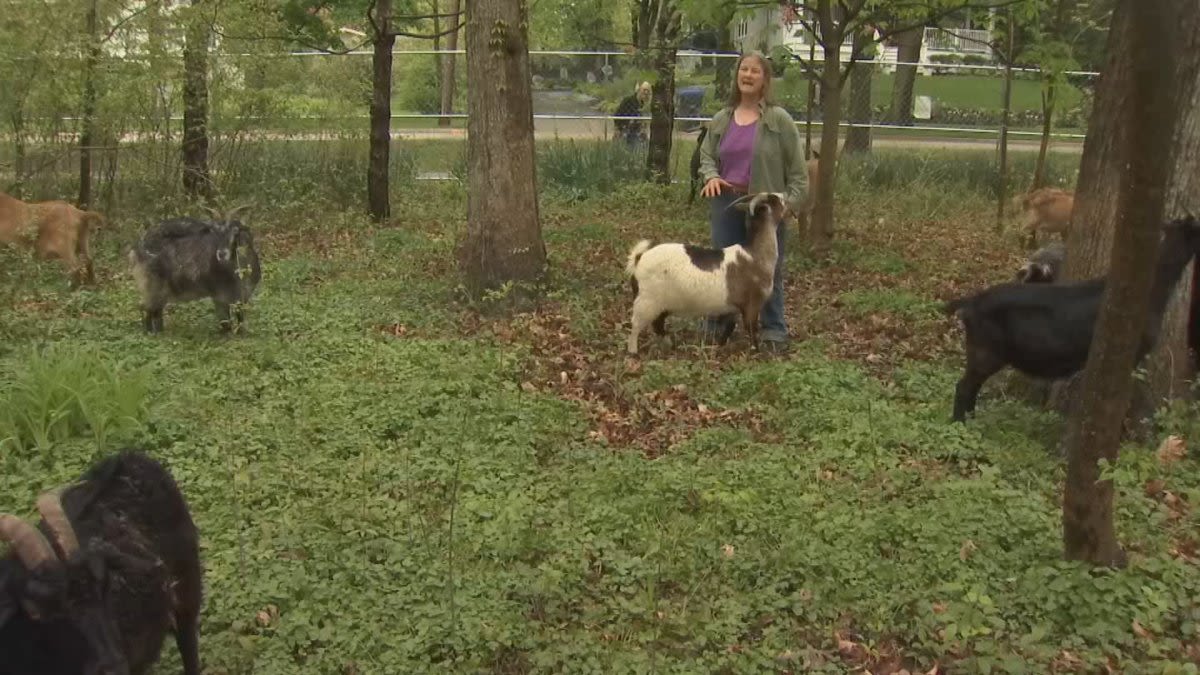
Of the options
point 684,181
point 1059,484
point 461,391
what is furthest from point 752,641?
point 684,181

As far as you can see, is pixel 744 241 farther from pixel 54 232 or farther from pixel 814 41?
pixel 54 232

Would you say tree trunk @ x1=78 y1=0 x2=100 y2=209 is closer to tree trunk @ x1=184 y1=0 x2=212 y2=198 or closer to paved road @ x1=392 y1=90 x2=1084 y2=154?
tree trunk @ x1=184 y1=0 x2=212 y2=198

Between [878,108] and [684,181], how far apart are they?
13.6ft

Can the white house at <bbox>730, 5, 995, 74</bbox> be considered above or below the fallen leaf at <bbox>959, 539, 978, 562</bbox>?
above

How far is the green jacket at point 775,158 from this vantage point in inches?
287

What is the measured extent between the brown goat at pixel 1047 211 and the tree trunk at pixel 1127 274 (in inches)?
302

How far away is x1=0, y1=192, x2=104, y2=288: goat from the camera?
8867 millimetres

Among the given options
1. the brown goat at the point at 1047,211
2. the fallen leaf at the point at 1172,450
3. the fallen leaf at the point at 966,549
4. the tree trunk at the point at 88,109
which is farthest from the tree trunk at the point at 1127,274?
the tree trunk at the point at 88,109

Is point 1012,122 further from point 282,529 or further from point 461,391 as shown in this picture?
point 282,529

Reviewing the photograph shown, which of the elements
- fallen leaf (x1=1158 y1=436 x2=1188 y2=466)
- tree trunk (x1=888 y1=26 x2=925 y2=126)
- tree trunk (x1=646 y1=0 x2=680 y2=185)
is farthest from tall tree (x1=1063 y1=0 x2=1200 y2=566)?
tree trunk (x1=888 y1=26 x2=925 y2=126)

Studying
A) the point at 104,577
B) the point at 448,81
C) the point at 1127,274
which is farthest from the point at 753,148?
the point at 448,81

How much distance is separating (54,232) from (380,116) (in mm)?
4488

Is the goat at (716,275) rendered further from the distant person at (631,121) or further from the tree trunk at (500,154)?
the distant person at (631,121)

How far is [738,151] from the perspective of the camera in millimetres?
7398
